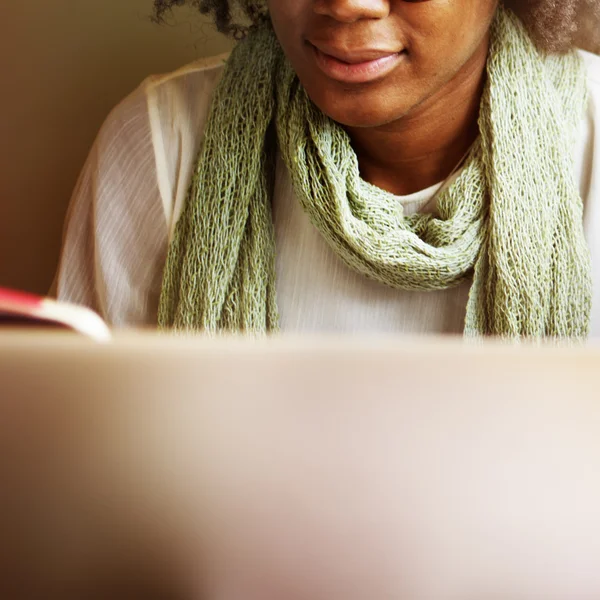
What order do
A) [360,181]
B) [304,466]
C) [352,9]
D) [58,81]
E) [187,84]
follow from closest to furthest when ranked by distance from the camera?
[304,466], [352,9], [360,181], [187,84], [58,81]

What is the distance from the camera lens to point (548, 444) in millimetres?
249

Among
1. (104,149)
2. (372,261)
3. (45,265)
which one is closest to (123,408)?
(372,261)

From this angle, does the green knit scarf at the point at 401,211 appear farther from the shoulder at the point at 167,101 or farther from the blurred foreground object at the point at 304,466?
the blurred foreground object at the point at 304,466

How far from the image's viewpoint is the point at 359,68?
32.4 inches

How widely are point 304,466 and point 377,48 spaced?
624 millimetres

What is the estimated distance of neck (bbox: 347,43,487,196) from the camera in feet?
3.05

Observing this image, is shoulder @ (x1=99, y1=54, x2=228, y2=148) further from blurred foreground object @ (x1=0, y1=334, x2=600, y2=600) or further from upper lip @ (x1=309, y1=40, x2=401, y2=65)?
blurred foreground object @ (x1=0, y1=334, x2=600, y2=600)

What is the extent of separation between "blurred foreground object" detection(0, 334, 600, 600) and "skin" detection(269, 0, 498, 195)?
1.95 feet

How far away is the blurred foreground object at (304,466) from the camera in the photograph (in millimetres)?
243

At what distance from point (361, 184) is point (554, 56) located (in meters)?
0.27

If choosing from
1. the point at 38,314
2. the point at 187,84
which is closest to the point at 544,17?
the point at 187,84

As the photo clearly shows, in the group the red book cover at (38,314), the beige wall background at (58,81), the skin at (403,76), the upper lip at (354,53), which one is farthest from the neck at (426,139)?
the red book cover at (38,314)

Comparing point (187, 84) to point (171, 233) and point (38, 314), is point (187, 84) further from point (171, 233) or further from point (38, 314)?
point (38, 314)

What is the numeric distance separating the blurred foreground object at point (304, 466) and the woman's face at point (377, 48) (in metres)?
0.60
